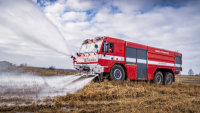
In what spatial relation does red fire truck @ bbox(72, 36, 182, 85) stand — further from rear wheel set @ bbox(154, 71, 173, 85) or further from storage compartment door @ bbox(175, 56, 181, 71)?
storage compartment door @ bbox(175, 56, 181, 71)

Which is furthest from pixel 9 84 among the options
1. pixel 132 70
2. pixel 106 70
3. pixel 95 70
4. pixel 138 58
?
pixel 138 58

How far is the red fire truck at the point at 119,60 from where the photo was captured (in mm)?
10477

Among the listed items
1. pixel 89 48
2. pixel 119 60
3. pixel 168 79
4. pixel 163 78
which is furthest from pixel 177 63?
pixel 89 48

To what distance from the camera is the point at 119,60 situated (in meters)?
11.2

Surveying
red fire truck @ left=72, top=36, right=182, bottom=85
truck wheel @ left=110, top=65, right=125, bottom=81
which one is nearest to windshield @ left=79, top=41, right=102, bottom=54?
red fire truck @ left=72, top=36, right=182, bottom=85

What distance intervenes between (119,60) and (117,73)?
869mm

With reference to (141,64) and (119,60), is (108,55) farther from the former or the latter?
(141,64)

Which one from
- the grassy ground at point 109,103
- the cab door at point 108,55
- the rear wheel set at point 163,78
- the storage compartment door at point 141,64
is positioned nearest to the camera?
the grassy ground at point 109,103

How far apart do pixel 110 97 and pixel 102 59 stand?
347 cm

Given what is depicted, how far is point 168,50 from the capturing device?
15.4m

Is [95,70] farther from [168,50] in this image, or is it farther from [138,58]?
[168,50]

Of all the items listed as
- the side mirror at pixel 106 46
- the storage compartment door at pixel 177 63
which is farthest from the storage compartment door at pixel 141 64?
the storage compartment door at pixel 177 63

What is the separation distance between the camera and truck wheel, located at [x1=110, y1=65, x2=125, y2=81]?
10.7 metres

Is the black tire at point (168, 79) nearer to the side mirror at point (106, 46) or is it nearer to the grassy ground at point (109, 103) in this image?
the grassy ground at point (109, 103)
